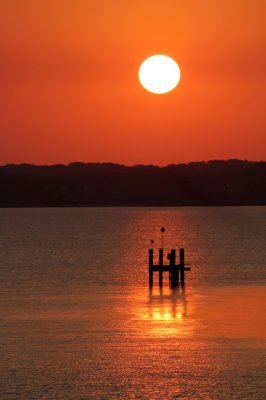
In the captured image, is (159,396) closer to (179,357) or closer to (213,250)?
(179,357)

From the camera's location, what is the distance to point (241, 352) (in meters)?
38.5

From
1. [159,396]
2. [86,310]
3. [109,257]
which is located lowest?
[159,396]

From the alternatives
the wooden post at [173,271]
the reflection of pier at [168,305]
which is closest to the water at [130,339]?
the reflection of pier at [168,305]

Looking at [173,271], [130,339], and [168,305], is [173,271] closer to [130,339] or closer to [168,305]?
[168,305]

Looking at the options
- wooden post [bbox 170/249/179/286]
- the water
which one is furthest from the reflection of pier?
wooden post [bbox 170/249/179/286]

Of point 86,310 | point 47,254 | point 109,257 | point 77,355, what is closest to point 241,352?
point 77,355

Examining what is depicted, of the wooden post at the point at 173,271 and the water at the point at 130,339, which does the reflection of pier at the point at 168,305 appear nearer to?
the water at the point at 130,339

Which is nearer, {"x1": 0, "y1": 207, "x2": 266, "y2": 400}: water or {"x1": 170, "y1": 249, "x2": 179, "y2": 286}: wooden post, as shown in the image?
{"x1": 0, "y1": 207, "x2": 266, "y2": 400}: water

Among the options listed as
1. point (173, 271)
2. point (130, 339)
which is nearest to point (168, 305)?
point (173, 271)

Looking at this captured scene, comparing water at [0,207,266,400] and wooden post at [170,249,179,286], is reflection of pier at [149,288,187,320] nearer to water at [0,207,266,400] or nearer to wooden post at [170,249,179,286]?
water at [0,207,266,400]

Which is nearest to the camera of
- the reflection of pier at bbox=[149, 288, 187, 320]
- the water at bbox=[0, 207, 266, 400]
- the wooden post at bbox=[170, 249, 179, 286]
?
the water at bbox=[0, 207, 266, 400]

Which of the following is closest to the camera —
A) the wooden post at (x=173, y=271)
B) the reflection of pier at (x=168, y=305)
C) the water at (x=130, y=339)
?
the water at (x=130, y=339)

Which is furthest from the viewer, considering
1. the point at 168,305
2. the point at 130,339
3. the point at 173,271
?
the point at 173,271

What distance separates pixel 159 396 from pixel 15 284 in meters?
42.4
